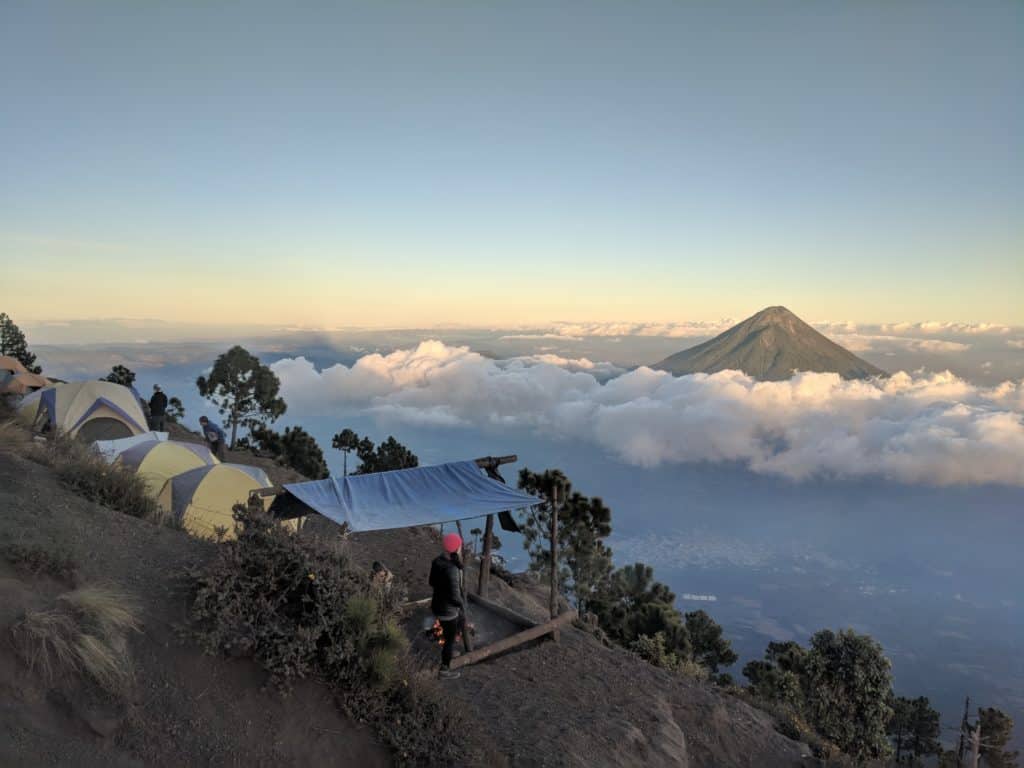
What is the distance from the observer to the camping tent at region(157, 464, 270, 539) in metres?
13.2

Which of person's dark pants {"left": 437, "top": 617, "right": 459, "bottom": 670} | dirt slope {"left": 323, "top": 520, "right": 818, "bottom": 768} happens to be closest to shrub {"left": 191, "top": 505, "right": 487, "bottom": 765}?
dirt slope {"left": 323, "top": 520, "right": 818, "bottom": 768}

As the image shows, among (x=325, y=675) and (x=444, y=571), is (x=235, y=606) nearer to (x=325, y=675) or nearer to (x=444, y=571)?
(x=325, y=675)

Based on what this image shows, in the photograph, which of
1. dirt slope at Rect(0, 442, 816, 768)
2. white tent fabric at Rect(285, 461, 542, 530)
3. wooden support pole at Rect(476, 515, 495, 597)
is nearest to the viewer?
dirt slope at Rect(0, 442, 816, 768)

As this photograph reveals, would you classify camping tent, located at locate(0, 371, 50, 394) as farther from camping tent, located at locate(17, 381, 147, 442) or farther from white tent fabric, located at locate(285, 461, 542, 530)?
white tent fabric, located at locate(285, 461, 542, 530)

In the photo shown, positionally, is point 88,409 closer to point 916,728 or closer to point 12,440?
point 12,440

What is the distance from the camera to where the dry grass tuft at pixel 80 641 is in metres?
5.13

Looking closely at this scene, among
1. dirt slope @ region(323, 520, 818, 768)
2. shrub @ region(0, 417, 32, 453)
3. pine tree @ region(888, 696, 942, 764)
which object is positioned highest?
shrub @ region(0, 417, 32, 453)

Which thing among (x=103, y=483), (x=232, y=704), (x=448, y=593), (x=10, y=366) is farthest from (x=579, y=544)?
(x=10, y=366)

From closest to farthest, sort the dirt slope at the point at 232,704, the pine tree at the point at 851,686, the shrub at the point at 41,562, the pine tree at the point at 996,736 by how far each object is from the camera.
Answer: the dirt slope at the point at 232,704, the shrub at the point at 41,562, the pine tree at the point at 851,686, the pine tree at the point at 996,736

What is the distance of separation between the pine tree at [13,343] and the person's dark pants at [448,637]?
39562 millimetres

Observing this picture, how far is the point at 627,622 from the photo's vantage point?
3028 centimetres

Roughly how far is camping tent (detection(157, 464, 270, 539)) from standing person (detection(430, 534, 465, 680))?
22.4ft

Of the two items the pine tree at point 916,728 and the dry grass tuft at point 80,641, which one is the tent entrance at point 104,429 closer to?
the dry grass tuft at point 80,641

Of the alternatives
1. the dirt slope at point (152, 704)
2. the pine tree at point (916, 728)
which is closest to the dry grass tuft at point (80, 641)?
the dirt slope at point (152, 704)
